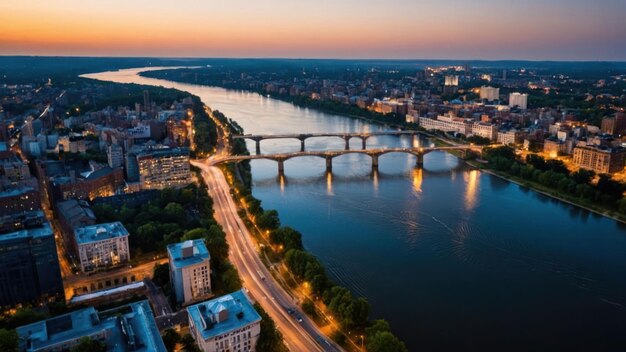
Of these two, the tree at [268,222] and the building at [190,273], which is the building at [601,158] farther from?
→ the building at [190,273]

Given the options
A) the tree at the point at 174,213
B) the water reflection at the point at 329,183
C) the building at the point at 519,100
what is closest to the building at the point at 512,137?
the water reflection at the point at 329,183

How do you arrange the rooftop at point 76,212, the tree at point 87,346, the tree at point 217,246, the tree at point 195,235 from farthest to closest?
the rooftop at point 76,212 → the tree at point 195,235 → the tree at point 217,246 → the tree at point 87,346

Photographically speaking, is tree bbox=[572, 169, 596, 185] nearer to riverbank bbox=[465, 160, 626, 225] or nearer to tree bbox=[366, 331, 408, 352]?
riverbank bbox=[465, 160, 626, 225]

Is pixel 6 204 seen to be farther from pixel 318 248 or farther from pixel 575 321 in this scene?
pixel 575 321

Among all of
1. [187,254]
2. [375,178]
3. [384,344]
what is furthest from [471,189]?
[187,254]

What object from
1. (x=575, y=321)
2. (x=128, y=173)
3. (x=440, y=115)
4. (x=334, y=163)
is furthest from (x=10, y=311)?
(x=440, y=115)
